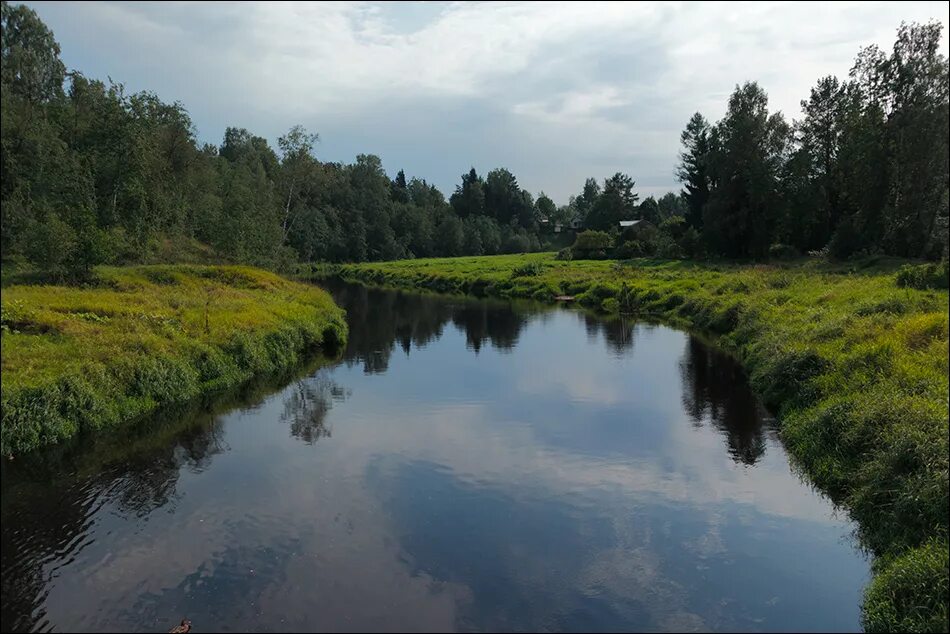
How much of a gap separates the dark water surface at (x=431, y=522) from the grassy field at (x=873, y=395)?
0.82 metres

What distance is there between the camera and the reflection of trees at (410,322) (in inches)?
1453

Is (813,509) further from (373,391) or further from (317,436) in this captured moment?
(373,391)

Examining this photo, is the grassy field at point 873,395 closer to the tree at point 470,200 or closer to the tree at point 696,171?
the tree at point 696,171

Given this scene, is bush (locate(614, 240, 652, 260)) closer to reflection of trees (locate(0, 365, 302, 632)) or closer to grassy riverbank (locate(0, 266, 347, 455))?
grassy riverbank (locate(0, 266, 347, 455))

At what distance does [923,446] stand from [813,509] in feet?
10.2

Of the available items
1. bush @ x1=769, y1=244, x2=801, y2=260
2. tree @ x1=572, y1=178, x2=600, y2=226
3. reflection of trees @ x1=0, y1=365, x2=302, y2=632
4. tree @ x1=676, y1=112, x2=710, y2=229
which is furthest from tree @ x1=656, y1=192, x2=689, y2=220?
reflection of trees @ x1=0, y1=365, x2=302, y2=632

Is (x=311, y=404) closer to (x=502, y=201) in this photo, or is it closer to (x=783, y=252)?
(x=783, y=252)

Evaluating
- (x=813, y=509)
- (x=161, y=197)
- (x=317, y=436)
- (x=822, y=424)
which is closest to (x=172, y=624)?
(x=317, y=436)

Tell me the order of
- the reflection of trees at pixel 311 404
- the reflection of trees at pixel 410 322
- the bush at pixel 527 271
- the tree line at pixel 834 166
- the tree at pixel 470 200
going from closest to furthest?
the reflection of trees at pixel 311 404, the reflection of trees at pixel 410 322, the tree line at pixel 834 166, the bush at pixel 527 271, the tree at pixel 470 200

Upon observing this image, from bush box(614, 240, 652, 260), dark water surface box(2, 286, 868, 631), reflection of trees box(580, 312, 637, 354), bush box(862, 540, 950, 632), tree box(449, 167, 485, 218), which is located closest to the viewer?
bush box(862, 540, 950, 632)

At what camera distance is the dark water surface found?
35.1ft

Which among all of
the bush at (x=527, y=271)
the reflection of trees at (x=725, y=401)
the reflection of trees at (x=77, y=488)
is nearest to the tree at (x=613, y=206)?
the bush at (x=527, y=271)

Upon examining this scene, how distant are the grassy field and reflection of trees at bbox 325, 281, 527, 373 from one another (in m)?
13.8

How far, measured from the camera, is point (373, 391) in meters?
26.1
